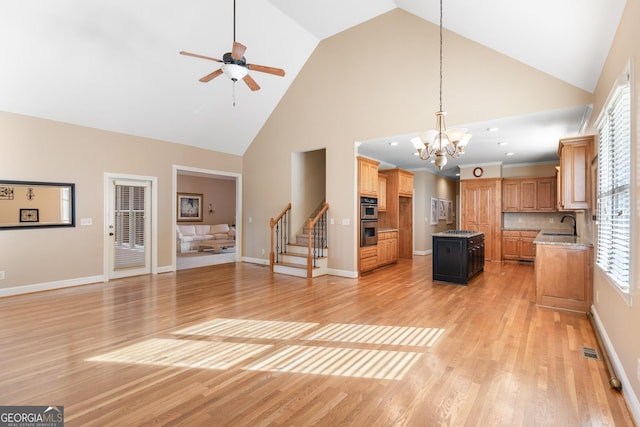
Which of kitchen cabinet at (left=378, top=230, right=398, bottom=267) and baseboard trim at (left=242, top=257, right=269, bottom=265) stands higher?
kitchen cabinet at (left=378, top=230, right=398, bottom=267)

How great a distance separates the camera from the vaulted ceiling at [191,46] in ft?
11.1

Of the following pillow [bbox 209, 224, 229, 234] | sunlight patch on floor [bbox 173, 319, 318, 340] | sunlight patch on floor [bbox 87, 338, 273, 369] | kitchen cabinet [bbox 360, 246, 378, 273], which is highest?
pillow [bbox 209, 224, 229, 234]

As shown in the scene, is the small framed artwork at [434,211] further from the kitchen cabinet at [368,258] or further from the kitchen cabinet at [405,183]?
the kitchen cabinet at [368,258]

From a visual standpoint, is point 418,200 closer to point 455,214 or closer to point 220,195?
point 455,214

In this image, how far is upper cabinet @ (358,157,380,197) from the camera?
655 centimetres

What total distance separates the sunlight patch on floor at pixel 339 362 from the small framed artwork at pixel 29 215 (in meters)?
4.97

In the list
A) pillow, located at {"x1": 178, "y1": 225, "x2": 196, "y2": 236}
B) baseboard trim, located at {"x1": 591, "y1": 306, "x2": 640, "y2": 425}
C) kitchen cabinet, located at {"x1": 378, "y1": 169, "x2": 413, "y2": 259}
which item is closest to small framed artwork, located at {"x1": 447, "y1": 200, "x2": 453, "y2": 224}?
kitchen cabinet, located at {"x1": 378, "y1": 169, "x2": 413, "y2": 259}

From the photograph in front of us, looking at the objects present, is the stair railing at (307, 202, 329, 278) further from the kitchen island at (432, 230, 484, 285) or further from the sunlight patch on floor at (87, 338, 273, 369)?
the sunlight patch on floor at (87, 338, 273, 369)

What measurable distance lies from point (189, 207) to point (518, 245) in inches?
424

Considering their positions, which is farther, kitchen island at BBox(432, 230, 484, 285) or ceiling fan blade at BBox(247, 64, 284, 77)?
kitchen island at BBox(432, 230, 484, 285)

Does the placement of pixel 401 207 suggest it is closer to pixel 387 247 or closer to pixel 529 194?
pixel 387 247

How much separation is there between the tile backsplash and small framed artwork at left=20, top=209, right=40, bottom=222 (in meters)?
10.6

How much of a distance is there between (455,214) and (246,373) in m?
12.1

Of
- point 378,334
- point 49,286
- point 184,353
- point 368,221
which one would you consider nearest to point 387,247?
point 368,221
